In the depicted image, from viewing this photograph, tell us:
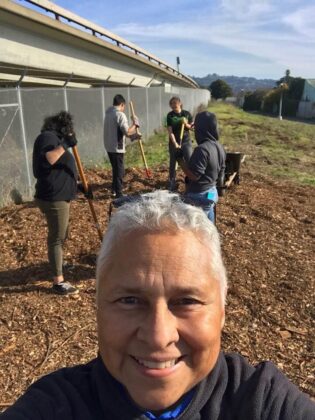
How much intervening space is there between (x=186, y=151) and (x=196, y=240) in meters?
8.09

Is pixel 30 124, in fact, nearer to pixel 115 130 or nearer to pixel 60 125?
pixel 115 130

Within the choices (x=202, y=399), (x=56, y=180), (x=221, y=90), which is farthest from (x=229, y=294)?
(x=221, y=90)

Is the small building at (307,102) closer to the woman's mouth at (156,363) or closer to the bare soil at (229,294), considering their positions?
the bare soil at (229,294)

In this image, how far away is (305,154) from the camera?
53.4 feet

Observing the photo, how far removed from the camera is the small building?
69375 millimetres

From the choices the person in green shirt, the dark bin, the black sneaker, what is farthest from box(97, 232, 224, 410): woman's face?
the dark bin

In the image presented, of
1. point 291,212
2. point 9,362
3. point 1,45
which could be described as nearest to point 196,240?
point 9,362

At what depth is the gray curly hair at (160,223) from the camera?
4.68ft

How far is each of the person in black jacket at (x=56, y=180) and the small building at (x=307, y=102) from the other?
67868 mm

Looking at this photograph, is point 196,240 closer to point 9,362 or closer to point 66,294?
point 9,362

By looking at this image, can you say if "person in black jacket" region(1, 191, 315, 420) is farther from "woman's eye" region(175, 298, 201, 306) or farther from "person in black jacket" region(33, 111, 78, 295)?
"person in black jacket" region(33, 111, 78, 295)

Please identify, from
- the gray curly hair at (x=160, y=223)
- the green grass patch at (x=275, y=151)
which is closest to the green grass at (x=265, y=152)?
the green grass patch at (x=275, y=151)

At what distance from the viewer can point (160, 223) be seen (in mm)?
1423

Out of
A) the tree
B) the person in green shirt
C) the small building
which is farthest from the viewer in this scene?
the tree
